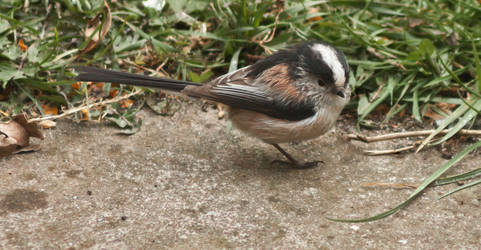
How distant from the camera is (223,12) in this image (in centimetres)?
485

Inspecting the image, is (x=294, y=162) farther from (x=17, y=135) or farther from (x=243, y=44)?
(x=17, y=135)

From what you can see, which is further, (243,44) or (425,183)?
(243,44)

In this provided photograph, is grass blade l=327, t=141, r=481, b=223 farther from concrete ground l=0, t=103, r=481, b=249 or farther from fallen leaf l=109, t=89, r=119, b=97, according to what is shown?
fallen leaf l=109, t=89, r=119, b=97

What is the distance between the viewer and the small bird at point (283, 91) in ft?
12.3

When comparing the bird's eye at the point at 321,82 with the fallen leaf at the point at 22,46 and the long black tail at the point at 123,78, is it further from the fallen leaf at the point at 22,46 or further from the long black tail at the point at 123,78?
the fallen leaf at the point at 22,46

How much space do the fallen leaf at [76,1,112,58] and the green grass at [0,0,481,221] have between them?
52mm

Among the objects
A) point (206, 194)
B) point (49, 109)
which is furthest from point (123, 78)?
point (206, 194)

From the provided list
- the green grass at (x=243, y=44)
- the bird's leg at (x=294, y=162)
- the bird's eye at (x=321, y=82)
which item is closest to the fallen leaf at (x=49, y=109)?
the green grass at (x=243, y=44)

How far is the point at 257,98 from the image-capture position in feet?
12.5

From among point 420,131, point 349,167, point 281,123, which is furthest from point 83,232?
point 420,131

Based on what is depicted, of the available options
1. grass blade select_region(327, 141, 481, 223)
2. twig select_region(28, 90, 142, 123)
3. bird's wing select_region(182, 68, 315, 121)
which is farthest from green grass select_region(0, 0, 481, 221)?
bird's wing select_region(182, 68, 315, 121)

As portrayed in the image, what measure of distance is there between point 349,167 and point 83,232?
1973 mm

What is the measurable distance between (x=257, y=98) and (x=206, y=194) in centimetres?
80

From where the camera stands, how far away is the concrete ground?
305 centimetres
